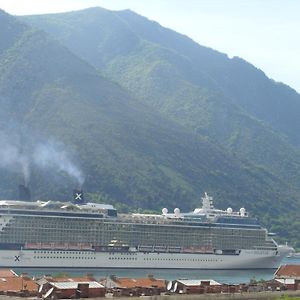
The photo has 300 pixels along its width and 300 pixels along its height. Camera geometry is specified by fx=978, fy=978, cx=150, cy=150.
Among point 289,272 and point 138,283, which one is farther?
point 289,272

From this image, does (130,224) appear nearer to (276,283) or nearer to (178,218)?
(178,218)

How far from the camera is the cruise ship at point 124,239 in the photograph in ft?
359

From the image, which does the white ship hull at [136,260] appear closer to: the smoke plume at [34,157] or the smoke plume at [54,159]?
the smoke plume at [34,157]

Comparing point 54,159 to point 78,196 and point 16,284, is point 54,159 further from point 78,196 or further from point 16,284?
point 16,284

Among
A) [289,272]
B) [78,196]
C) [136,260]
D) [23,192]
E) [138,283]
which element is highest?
[23,192]

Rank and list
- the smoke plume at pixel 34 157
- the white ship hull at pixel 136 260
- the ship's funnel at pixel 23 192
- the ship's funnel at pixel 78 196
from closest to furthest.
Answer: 1. the white ship hull at pixel 136 260
2. the ship's funnel at pixel 78 196
3. the ship's funnel at pixel 23 192
4. the smoke plume at pixel 34 157

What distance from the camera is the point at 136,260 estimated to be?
115m

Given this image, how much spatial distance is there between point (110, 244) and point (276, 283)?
48.5 m

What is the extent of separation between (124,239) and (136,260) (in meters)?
4.10

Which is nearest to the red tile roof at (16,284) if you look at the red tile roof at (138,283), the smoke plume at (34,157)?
the red tile roof at (138,283)

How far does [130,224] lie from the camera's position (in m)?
121

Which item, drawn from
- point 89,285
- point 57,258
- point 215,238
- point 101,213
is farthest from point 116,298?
point 215,238

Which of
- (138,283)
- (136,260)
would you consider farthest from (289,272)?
(136,260)

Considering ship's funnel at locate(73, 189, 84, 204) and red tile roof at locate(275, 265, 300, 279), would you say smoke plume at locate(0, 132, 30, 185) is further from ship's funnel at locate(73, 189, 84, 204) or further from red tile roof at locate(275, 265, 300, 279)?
red tile roof at locate(275, 265, 300, 279)
